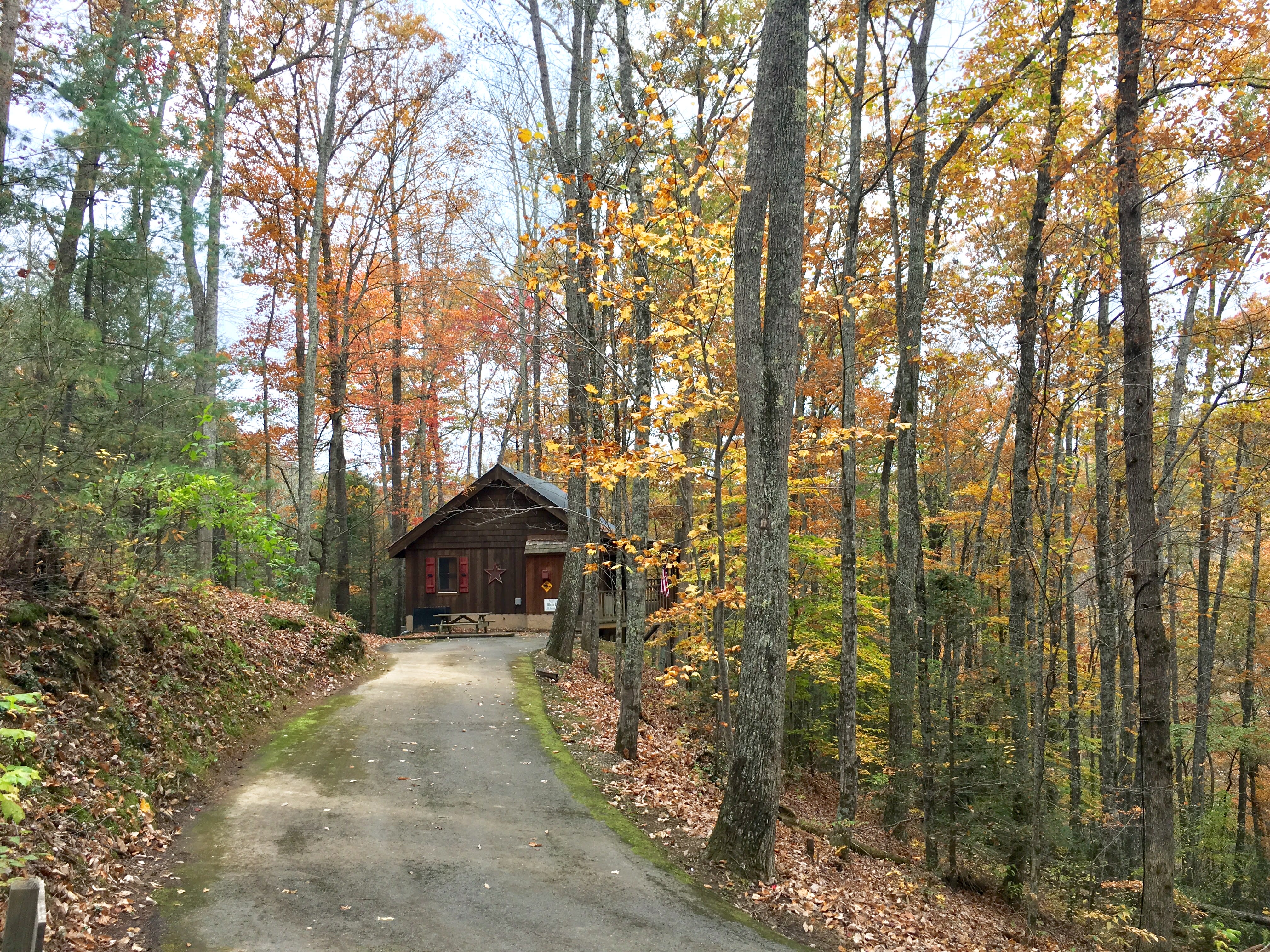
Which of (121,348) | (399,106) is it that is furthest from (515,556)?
(121,348)

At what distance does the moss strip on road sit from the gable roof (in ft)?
35.7

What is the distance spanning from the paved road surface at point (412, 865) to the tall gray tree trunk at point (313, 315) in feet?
24.6

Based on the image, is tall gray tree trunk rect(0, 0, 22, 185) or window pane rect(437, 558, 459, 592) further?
window pane rect(437, 558, 459, 592)

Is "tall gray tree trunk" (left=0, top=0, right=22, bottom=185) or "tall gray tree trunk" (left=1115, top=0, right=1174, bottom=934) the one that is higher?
"tall gray tree trunk" (left=0, top=0, right=22, bottom=185)

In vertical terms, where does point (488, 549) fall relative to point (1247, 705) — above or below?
above

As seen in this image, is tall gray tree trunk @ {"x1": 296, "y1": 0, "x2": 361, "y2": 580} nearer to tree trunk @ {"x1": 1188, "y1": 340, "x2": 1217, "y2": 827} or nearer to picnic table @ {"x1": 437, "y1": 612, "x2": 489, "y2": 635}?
picnic table @ {"x1": 437, "y1": 612, "x2": 489, "y2": 635}

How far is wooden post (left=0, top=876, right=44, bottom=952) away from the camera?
2.46 metres

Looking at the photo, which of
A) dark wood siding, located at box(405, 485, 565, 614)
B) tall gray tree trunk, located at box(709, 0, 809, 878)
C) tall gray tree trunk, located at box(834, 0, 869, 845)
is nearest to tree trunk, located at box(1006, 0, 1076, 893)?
tall gray tree trunk, located at box(834, 0, 869, 845)

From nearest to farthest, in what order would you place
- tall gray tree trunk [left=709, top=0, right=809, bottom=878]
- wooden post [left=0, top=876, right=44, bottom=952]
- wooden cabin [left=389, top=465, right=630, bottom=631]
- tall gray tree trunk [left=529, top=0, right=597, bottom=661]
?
wooden post [left=0, top=876, right=44, bottom=952], tall gray tree trunk [left=709, top=0, right=809, bottom=878], tall gray tree trunk [left=529, top=0, right=597, bottom=661], wooden cabin [left=389, top=465, right=630, bottom=631]

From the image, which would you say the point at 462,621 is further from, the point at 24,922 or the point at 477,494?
the point at 24,922

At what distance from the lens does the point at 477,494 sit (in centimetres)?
2502

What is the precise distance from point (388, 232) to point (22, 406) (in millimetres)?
19638

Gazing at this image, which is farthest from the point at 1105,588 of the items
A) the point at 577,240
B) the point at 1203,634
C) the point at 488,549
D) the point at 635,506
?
the point at 488,549

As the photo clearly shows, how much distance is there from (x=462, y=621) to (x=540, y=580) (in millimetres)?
2905
